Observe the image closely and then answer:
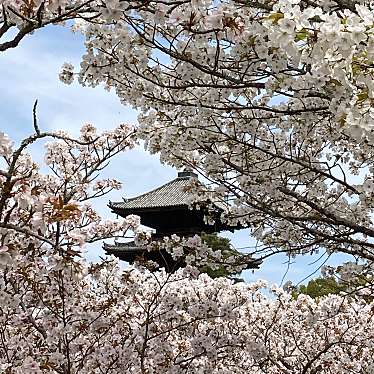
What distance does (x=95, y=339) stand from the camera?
625cm

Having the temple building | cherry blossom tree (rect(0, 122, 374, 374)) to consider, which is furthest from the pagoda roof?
cherry blossom tree (rect(0, 122, 374, 374))

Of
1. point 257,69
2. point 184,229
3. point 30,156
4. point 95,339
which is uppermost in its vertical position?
point 184,229

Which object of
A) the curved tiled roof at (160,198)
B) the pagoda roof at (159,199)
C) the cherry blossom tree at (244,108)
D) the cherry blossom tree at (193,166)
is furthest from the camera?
the curved tiled roof at (160,198)

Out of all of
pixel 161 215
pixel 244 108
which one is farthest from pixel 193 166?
pixel 161 215

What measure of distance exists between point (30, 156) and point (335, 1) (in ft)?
15.3

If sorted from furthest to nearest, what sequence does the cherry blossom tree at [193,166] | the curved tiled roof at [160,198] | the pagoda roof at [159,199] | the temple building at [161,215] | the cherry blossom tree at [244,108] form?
the curved tiled roof at [160,198] < the pagoda roof at [159,199] < the temple building at [161,215] < the cherry blossom tree at [244,108] < the cherry blossom tree at [193,166]

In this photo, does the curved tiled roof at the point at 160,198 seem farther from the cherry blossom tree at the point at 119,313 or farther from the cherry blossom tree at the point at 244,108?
the cherry blossom tree at the point at 244,108

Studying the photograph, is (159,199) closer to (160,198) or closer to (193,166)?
(160,198)

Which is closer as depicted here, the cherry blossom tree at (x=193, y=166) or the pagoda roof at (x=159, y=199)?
the cherry blossom tree at (x=193, y=166)

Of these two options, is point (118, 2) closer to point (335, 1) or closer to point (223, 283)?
point (335, 1)

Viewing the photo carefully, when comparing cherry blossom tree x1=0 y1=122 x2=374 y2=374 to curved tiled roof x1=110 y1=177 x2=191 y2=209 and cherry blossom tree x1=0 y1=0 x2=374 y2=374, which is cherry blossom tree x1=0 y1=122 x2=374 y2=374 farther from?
curved tiled roof x1=110 y1=177 x2=191 y2=209

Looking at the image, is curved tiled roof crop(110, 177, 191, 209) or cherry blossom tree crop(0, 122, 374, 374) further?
curved tiled roof crop(110, 177, 191, 209)

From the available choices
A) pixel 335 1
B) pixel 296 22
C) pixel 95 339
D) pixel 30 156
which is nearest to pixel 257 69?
pixel 335 1

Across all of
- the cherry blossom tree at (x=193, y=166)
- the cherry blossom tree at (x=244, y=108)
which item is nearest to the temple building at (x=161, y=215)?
the cherry blossom tree at (x=193, y=166)
